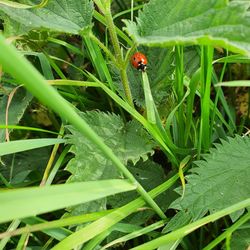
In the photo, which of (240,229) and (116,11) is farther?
(116,11)

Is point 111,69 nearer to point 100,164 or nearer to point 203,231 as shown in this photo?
point 100,164

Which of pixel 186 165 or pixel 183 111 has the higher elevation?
pixel 183 111

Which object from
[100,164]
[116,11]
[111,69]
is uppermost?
[116,11]

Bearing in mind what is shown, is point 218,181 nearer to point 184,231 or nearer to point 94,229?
point 184,231

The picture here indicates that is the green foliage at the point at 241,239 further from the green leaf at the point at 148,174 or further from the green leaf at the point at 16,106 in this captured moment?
the green leaf at the point at 16,106

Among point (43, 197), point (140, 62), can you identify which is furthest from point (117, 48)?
point (43, 197)

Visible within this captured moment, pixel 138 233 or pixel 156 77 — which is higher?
pixel 156 77

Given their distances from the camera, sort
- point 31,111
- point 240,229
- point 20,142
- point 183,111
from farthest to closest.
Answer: point 31,111
point 183,111
point 240,229
point 20,142

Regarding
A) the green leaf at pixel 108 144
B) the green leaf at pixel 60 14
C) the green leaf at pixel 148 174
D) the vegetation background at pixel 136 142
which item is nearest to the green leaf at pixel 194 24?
the vegetation background at pixel 136 142

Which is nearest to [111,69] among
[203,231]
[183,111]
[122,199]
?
[183,111]
